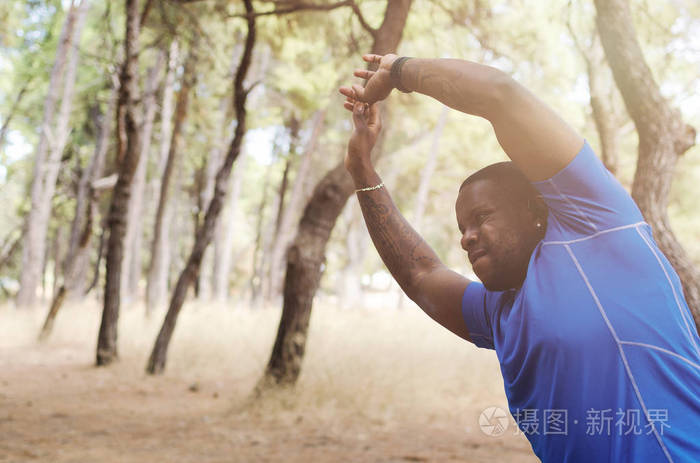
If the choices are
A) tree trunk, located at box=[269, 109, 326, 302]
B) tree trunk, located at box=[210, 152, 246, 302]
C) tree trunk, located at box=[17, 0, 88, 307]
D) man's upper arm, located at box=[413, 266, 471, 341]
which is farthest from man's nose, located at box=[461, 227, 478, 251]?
tree trunk, located at box=[210, 152, 246, 302]

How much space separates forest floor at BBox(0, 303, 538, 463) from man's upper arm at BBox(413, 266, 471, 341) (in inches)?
123

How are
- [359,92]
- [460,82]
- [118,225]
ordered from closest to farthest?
[460,82] < [359,92] < [118,225]

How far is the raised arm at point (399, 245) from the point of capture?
2066 mm

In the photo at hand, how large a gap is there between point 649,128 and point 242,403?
4.97 m

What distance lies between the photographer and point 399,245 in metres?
2.26

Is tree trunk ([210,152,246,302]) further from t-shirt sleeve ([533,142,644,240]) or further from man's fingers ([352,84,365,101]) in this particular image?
t-shirt sleeve ([533,142,644,240])

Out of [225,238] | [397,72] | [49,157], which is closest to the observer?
[397,72]

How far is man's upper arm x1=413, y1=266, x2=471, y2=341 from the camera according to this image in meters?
2.02

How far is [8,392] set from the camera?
6.89 metres

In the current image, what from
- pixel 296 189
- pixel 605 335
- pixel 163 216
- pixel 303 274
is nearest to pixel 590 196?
pixel 605 335

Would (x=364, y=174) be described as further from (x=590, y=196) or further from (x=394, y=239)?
(x=590, y=196)

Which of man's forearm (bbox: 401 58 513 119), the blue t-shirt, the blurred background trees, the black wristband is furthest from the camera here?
the blurred background trees

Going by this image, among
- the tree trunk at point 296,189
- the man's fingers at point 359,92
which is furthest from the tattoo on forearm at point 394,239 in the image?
the tree trunk at point 296,189

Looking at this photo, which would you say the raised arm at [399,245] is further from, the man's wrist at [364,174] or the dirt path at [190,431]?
the dirt path at [190,431]
